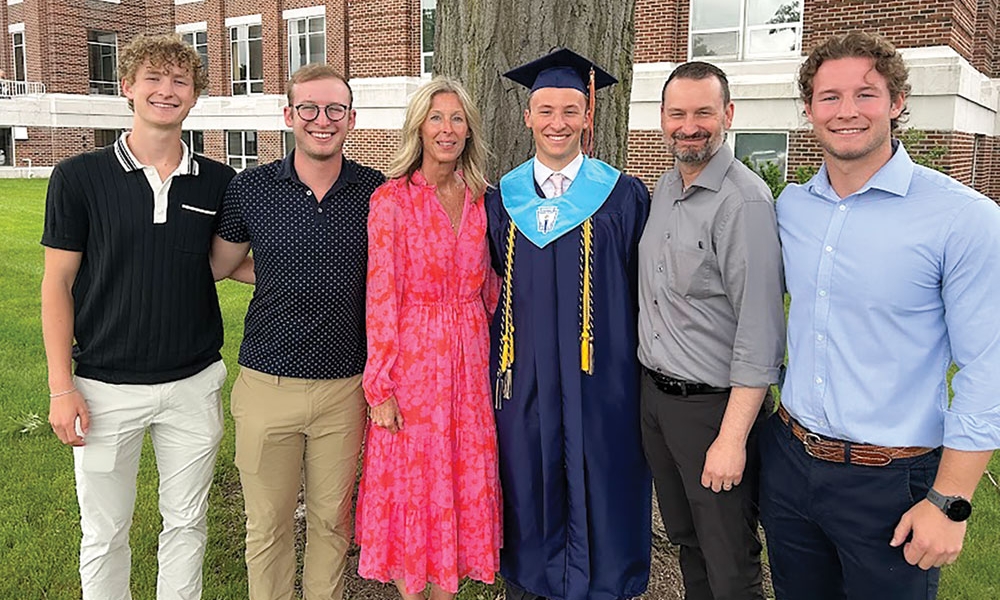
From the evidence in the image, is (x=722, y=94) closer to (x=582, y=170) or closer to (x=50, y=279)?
(x=582, y=170)

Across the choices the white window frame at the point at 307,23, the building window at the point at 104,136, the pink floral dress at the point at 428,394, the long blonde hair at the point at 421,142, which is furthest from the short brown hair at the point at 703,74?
the building window at the point at 104,136

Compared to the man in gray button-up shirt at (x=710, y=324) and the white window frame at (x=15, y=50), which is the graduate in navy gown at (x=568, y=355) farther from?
the white window frame at (x=15, y=50)

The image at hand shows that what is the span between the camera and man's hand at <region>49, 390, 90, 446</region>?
9.00 feet

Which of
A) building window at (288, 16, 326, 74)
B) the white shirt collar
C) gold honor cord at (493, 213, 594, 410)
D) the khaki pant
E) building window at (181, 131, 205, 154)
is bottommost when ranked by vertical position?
the khaki pant

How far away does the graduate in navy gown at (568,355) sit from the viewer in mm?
2844

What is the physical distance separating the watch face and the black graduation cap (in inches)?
68.2

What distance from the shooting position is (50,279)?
278 centimetres

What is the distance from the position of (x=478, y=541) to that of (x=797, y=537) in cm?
112

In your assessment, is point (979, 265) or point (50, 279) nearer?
point (979, 265)

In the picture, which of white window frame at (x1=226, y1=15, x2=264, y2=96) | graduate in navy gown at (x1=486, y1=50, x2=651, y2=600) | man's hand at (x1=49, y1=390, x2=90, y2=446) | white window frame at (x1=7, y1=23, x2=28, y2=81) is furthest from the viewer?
white window frame at (x1=7, y1=23, x2=28, y2=81)

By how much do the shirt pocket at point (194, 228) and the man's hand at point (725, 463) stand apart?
73.1 inches

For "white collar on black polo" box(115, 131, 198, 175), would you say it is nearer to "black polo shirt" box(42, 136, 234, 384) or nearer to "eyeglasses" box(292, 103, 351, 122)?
"black polo shirt" box(42, 136, 234, 384)

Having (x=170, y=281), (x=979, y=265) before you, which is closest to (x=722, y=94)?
(x=979, y=265)

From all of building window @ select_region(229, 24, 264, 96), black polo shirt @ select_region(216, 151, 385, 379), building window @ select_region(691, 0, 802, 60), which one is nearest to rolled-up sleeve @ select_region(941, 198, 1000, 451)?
black polo shirt @ select_region(216, 151, 385, 379)
